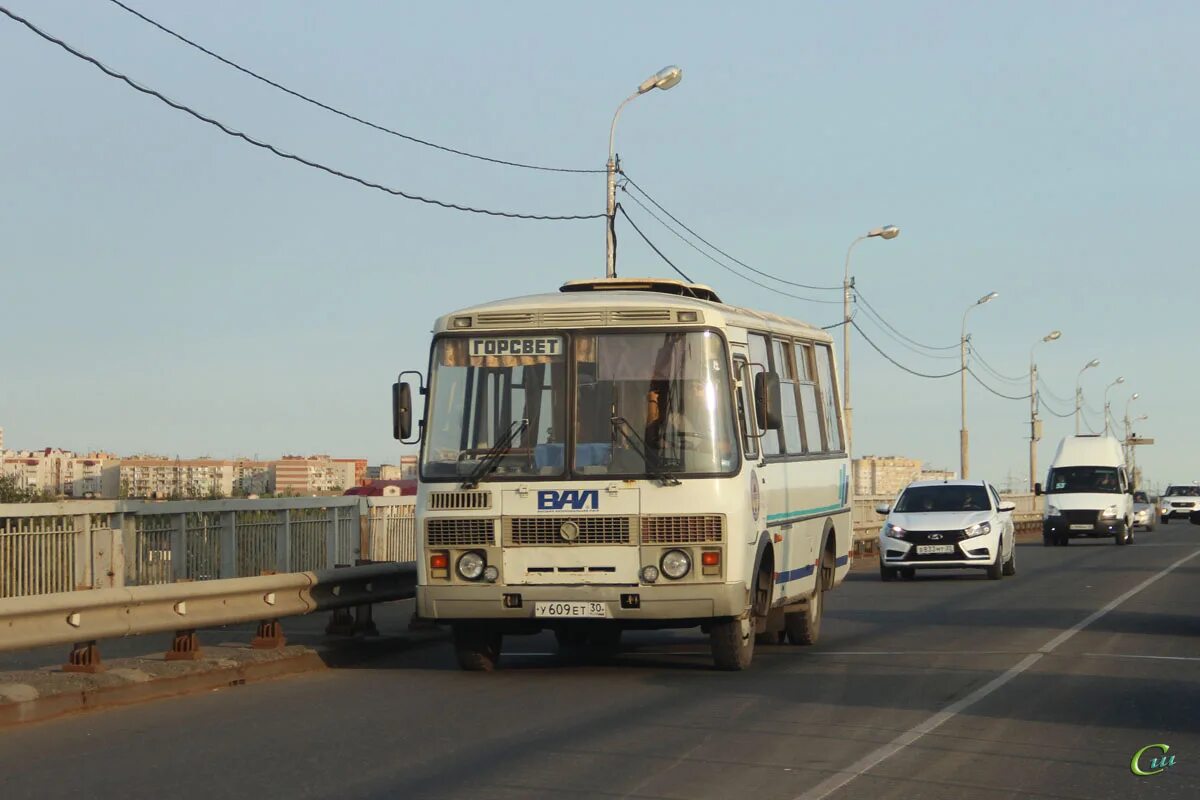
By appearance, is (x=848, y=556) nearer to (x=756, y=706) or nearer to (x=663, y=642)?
(x=663, y=642)

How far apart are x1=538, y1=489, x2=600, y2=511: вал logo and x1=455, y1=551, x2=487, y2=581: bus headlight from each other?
63 centimetres

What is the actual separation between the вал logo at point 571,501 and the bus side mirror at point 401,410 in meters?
1.29

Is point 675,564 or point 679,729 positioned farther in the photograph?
point 675,564

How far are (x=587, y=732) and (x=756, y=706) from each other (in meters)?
1.59

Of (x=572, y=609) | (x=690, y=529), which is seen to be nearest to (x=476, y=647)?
(x=572, y=609)

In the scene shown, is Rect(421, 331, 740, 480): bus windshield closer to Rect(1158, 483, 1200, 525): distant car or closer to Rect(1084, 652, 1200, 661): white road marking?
Rect(1084, 652, 1200, 661): white road marking

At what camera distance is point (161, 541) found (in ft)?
63.7

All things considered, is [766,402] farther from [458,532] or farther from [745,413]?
[458,532]

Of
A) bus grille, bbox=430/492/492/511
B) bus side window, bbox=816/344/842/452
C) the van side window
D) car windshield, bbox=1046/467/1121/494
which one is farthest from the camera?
car windshield, bbox=1046/467/1121/494

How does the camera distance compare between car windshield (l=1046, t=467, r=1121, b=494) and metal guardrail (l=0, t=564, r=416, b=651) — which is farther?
car windshield (l=1046, t=467, r=1121, b=494)

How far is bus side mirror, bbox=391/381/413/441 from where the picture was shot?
13.6m

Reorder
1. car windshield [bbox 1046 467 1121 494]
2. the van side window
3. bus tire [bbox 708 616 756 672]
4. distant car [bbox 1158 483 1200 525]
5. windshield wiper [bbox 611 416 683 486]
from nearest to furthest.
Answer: windshield wiper [bbox 611 416 683 486] → bus tire [bbox 708 616 756 672] → the van side window → car windshield [bbox 1046 467 1121 494] → distant car [bbox 1158 483 1200 525]

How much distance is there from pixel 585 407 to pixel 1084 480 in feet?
118

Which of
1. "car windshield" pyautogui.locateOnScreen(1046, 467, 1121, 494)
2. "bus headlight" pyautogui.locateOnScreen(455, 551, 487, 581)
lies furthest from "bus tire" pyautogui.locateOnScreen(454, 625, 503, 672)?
"car windshield" pyautogui.locateOnScreen(1046, 467, 1121, 494)
